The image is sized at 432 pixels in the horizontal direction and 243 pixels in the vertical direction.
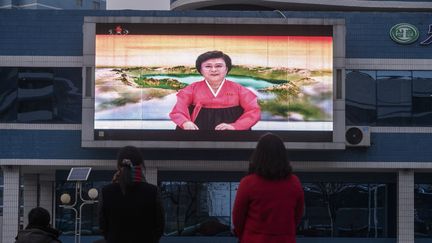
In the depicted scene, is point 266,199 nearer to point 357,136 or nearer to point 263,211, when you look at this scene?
point 263,211

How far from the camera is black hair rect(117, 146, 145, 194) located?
7.18m

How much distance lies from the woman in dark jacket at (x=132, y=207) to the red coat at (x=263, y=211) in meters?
1.11

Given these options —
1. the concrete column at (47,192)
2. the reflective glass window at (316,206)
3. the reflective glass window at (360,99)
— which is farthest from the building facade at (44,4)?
the reflective glass window at (360,99)

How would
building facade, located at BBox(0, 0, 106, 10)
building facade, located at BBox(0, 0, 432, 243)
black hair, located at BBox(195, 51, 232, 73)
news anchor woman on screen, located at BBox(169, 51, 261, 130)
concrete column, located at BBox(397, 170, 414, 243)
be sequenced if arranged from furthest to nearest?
building facade, located at BBox(0, 0, 106, 10)
concrete column, located at BBox(397, 170, 414, 243)
building facade, located at BBox(0, 0, 432, 243)
black hair, located at BBox(195, 51, 232, 73)
news anchor woman on screen, located at BBox(169, 51, 261, 130)

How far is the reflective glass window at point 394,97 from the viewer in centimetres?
2745

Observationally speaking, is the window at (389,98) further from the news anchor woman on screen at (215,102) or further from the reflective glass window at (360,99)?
the news anchor woman on screen at (215,102)

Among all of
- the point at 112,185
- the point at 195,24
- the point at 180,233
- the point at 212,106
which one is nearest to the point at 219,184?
the point at 180,233

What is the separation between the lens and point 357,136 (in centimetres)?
2739

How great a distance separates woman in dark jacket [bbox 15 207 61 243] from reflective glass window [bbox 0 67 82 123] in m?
20.0

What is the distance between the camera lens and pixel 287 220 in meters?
6.35

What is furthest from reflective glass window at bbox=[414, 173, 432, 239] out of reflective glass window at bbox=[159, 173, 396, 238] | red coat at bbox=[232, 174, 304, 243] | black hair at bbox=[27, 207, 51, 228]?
red coat at bbox=[232, 174, 304, 243]

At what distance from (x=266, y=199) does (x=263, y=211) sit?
8cm

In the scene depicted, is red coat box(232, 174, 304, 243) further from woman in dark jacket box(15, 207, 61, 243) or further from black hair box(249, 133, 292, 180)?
woman in dark jacket box(15, 207, 61, 243)

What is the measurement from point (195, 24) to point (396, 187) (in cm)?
802
